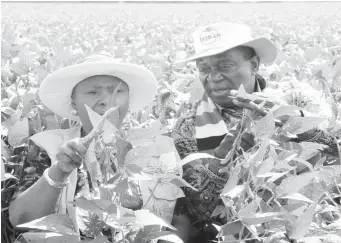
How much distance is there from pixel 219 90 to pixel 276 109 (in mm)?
965

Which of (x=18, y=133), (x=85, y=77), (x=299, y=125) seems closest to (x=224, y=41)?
(x=85, y=77)

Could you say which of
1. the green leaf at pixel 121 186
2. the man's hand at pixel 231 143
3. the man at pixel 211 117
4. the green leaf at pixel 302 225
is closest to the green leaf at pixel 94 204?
the green leaf at pixel 121 186

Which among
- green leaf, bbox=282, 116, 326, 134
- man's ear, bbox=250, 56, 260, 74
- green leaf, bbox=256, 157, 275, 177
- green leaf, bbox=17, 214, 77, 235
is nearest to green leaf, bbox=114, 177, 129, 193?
green leaf, bbox=17, 214, 77, 235

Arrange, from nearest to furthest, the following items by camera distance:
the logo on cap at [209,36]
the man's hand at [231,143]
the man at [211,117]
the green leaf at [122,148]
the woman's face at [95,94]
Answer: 1. the green leaf at [122,148]
2. the man's hand at [231,143]
3. the woman's face at [95,94]
4. the man at [211,117]
5. the logo on cap at [209,36]

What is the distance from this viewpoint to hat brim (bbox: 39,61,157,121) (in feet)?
5.78

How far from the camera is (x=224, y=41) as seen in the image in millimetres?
2150

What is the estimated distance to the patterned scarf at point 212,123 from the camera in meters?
2.12

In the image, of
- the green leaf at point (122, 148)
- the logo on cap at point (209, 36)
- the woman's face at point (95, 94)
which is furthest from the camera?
the logo on cap at point (209, 36)

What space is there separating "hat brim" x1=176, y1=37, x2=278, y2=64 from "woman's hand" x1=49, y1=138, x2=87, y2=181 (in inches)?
38.6

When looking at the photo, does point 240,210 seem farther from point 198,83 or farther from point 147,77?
point 198,83

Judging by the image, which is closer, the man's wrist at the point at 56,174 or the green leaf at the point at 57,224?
the green leaf at the point at 57,224

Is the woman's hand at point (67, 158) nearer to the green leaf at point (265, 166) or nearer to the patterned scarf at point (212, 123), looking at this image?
the green leaf at point (265, 166)

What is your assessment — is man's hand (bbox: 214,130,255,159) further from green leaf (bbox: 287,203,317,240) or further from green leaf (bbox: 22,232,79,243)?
green leaf (bbox: 22,232,79,243)

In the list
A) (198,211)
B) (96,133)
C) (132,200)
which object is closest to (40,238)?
(96,133)
